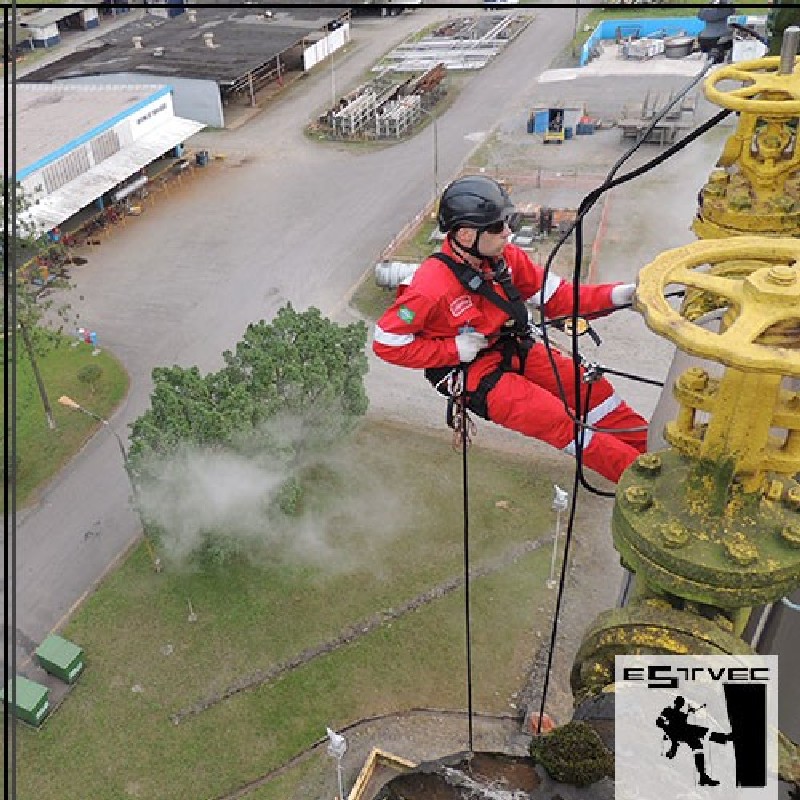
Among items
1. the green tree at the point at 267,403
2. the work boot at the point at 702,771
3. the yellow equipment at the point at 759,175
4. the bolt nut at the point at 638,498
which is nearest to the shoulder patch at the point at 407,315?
the yellow equipment at the point at 759,175

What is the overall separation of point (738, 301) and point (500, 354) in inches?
208

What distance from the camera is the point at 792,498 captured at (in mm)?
4801

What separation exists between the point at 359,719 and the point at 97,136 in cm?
3075

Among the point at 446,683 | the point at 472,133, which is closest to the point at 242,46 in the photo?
the point at 472,133

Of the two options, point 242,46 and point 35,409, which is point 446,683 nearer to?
point 35,409

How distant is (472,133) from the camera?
4447cm

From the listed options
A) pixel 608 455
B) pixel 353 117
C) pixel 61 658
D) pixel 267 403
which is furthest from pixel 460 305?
pixel 353 117

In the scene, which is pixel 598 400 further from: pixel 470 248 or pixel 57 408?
pixel 57 408

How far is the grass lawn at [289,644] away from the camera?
16.0 meters

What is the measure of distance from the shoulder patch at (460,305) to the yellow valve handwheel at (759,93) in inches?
122

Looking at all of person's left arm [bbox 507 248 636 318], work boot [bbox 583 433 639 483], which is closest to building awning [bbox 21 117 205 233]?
person's left arm [bbox 507 248 636 318]

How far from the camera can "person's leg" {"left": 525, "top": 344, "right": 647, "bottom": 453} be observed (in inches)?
348

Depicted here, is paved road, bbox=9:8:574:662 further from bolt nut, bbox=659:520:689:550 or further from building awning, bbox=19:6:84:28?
building awning, bbox=19:6:84:28

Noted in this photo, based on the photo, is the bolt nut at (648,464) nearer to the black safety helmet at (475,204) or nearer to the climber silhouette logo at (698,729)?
the climber silhouette logo at (698,729)
